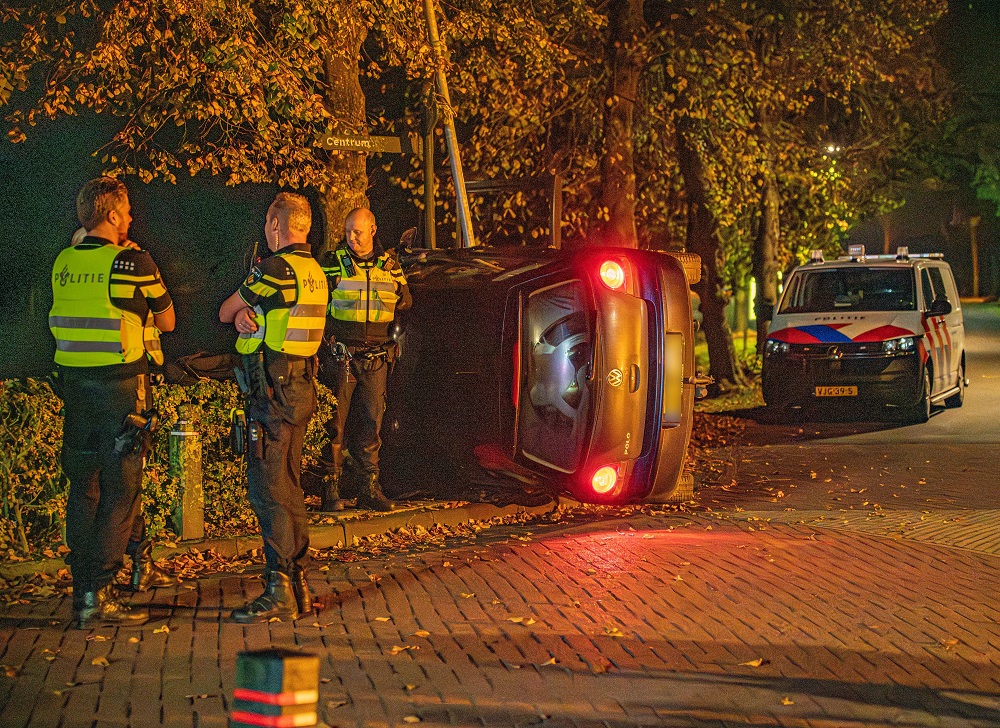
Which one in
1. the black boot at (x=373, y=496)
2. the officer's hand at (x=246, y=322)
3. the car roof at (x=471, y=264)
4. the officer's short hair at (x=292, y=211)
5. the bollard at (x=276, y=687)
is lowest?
the black boot at (x=373, y=496)

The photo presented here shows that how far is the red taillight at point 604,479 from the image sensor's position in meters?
8.98

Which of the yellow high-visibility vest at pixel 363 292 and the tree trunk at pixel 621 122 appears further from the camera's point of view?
the tree trunk at pixel 621 122

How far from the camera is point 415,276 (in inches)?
397

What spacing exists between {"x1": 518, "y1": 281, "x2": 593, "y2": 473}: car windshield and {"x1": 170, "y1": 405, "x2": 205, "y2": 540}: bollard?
6.96 ft

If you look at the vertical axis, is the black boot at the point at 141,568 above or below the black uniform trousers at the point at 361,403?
below

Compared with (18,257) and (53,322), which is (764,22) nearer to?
(18,257)

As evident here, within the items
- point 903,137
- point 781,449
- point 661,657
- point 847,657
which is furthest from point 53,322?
point 903,137

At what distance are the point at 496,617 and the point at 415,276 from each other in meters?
3.81

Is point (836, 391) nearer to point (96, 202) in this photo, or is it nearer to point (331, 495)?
point (331, 495)

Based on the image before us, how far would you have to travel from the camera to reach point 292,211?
22.4 feet

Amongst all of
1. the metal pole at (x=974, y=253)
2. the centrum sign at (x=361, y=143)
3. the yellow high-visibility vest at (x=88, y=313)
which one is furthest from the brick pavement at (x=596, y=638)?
the metal pole at (x=974, y=253)

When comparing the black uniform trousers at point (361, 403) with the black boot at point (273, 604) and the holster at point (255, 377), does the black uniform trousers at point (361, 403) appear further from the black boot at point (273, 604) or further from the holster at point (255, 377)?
the black boot at point (273, 604)

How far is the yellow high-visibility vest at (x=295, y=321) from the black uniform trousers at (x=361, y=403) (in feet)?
8.35

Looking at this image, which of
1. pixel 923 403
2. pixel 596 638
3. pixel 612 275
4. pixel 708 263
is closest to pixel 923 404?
pixel 923 403
